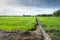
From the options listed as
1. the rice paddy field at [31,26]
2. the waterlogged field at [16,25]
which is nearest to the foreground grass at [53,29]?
the rice paddy field at [31,26]

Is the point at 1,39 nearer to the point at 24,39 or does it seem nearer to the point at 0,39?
the point at 0,39

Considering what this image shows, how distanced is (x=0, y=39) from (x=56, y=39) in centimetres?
252

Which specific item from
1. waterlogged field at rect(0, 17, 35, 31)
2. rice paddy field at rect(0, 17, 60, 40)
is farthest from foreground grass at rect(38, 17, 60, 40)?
waterlogged field at rect(0, 17, 35, 31)

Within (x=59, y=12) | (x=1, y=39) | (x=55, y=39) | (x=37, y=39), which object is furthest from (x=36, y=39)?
(x=59, y=12)

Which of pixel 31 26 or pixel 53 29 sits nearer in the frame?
pixel 53 29

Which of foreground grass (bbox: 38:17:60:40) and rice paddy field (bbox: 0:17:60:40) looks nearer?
foreground grass (bbox: 38:17:60:40)

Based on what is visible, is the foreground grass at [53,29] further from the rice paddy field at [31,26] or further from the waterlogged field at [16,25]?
the waterlogged field at [16,25]

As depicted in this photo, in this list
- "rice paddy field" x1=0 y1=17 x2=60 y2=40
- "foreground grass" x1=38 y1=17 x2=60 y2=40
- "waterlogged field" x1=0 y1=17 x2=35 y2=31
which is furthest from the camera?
"waterlogged field" x1=0 y1=17 x2=35 y2=31

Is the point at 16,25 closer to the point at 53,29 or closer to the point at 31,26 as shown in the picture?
the point at 31,26

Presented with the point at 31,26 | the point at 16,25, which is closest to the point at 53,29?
the point at 31,26

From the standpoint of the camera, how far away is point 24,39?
8.34 m

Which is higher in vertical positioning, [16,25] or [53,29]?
[53,29]

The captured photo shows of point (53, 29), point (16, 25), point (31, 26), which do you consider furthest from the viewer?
point (16, 25)

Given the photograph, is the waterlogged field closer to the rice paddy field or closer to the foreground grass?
the rice paddy field
